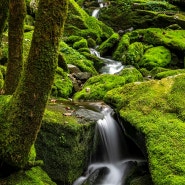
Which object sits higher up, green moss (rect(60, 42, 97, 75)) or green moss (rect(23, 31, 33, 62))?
green moss (rect(23, 31, 33, 62))

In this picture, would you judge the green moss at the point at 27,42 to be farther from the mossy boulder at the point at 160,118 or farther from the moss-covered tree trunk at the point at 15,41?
the moss-covered tree trunk at the point at 15,41

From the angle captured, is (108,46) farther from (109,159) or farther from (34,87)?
(34,87)

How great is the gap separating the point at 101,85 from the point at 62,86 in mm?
1179

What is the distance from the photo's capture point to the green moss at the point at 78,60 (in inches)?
506

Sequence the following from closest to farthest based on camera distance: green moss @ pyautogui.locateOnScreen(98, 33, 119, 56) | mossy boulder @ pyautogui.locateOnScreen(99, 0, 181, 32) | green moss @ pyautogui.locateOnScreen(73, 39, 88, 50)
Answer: green moss @ pyautogui.locateOnScreen(73, 39, 88, 50)
green moss @ pyautogui.locateOnScreen(98, 33, 119, 56)
mossy boulder @ pyautogui.locateOnScreen(99, 0, 181, 32)

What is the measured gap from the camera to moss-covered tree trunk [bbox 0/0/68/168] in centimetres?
376

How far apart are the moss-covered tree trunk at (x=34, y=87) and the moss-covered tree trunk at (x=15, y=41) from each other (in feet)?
3.33

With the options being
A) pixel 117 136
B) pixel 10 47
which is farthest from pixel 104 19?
pixel 10 47

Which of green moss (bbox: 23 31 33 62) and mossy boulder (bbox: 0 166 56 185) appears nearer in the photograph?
mossy boulder (bbox: 0 166 56 185)

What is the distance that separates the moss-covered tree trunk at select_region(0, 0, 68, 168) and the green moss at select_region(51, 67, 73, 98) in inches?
221

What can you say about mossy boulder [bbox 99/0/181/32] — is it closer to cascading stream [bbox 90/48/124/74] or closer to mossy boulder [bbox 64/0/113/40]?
mossy boulder [bbox 64/0/113/40]

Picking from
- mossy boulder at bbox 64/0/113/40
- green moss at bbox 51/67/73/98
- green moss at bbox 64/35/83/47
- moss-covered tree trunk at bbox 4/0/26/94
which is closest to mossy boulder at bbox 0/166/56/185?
moss-covered tree trunk at bbox 4/0/26/94

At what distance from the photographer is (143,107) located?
263 inches

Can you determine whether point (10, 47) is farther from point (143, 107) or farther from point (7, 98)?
point (143, 107)
